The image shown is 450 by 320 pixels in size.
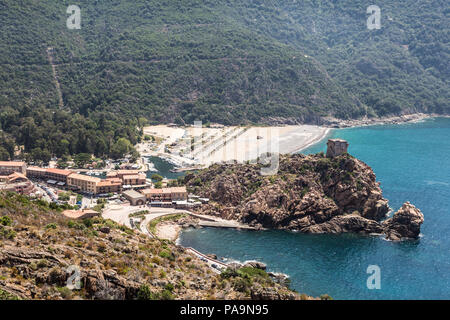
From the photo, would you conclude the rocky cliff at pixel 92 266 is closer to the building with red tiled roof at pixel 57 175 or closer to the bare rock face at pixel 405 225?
the bare rock face at pixel 405 225

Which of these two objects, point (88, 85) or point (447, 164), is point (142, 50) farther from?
point (447, 164)

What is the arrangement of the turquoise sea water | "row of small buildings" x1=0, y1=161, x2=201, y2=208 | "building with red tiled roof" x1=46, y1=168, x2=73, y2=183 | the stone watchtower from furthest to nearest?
"building with red tiled roof" x1=46, y1=168, x2=73, y2=183 → the stone watchtower → "row of small buildings" x1=0, y1=161, x2=201, y2=208 → the turquoise sea water

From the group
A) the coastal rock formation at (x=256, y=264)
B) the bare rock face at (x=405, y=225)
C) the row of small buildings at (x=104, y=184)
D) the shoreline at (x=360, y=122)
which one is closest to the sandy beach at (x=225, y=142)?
the shoreline at (x=360, y=122)

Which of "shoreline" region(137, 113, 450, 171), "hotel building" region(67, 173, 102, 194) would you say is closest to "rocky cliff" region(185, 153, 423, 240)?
"hotel building" region(67, 173, 102, 194)

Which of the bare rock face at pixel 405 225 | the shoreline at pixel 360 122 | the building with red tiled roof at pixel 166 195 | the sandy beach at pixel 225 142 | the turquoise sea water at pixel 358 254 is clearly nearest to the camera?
the turquoise sea water at pixel 358 254

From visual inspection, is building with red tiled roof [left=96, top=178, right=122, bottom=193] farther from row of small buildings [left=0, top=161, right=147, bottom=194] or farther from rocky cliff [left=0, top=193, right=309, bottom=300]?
rocky cliff [left=0, top=193, right=309, bottom=300]

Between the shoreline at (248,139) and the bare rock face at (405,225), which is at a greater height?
the shoreline at (248,139)
